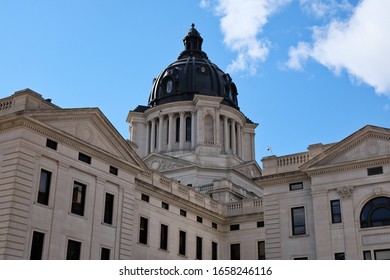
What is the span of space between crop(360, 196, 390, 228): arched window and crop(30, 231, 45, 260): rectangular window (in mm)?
20934

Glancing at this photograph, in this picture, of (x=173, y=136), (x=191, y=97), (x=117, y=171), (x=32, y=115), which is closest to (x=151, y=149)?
(x=173, y=136)

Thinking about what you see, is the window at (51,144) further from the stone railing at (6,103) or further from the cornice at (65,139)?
the stone railing at (6,103)

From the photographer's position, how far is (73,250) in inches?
1404

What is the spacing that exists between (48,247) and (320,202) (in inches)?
741

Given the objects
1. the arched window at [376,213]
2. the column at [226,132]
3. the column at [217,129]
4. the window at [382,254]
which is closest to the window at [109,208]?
the arched window at [376,213]

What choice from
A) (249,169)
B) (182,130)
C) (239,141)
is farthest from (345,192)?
(239,141)

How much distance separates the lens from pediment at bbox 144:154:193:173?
68.2 m

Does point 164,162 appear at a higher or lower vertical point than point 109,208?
higher

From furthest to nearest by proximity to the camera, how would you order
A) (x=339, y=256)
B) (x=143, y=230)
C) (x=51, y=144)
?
1. (x=143, y=230)
2. (x=339, y=256)
3. (x=51, y=144)

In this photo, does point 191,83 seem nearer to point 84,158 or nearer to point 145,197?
point 145,197

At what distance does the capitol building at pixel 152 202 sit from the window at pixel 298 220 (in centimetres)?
7

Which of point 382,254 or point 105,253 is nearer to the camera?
point 382,254

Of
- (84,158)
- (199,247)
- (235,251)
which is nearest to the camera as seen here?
(84,158)

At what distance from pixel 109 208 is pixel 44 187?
6.07m
